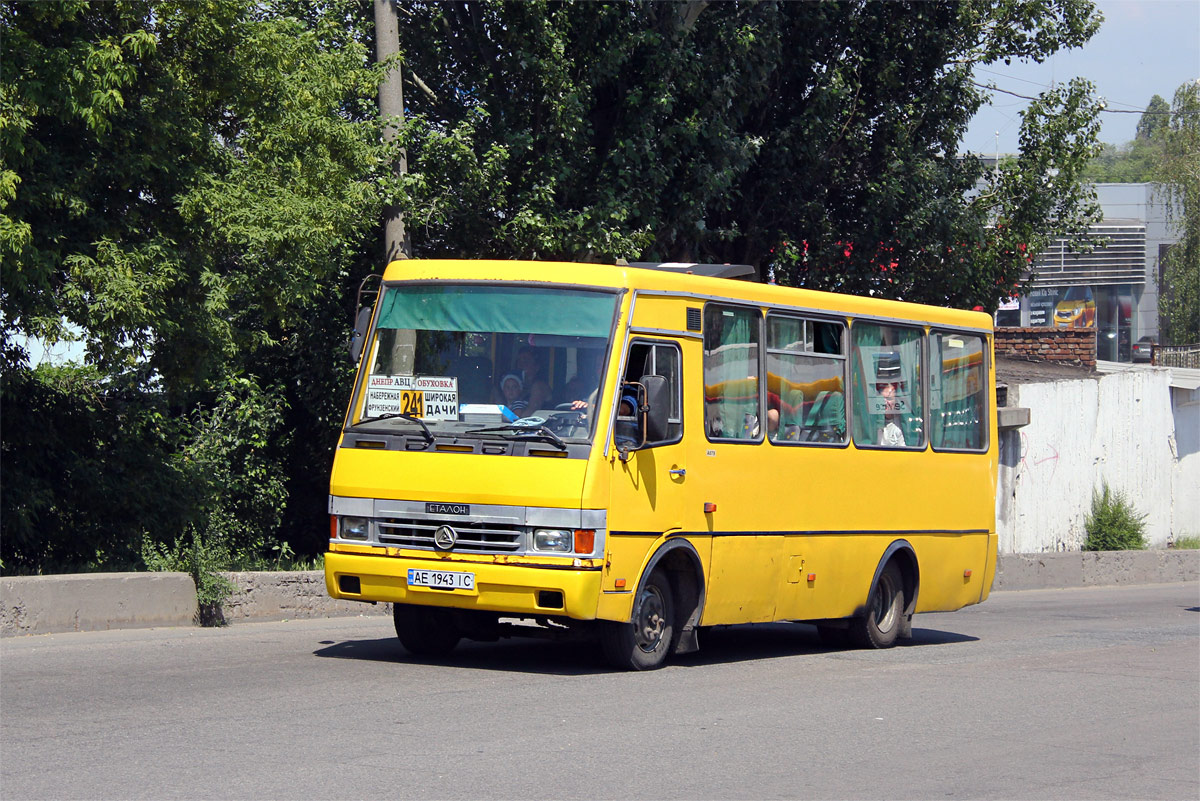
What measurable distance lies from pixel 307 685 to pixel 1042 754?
4.53 metres

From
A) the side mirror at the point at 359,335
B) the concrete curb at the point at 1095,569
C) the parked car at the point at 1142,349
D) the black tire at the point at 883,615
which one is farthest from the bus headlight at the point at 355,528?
the parked car at the point at 1142,349

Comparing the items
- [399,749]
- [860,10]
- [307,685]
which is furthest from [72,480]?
[860,10]

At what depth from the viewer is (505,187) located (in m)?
17.7

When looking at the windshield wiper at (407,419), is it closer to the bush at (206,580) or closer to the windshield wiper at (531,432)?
the windshield wiper at (531,432)

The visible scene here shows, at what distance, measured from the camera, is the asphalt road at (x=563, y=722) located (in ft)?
22.3

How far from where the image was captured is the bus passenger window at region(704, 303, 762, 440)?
11.2m

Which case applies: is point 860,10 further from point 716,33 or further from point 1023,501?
point 1023,501

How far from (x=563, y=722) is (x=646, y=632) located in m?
2.46

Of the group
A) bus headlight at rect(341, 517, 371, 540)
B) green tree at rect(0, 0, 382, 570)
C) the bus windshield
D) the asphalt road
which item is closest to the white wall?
the asphalt road

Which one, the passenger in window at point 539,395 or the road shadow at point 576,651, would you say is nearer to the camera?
the passenger in window at point 539,395

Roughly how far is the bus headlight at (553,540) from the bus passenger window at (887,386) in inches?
158

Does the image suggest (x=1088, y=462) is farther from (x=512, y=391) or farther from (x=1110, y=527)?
(x=512, y=391)

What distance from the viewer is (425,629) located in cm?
1120

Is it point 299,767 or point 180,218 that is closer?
point 299,767
